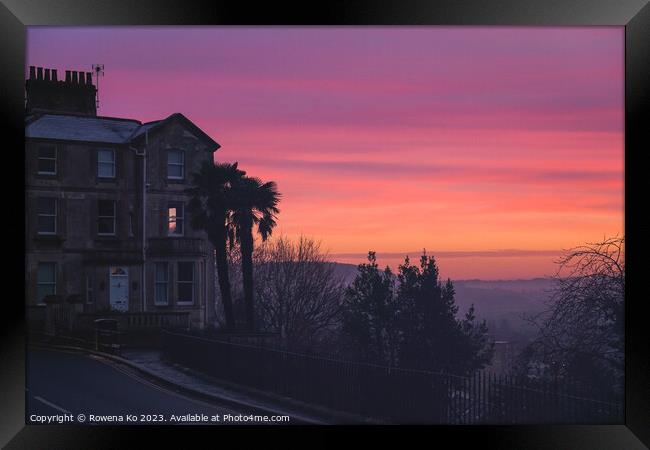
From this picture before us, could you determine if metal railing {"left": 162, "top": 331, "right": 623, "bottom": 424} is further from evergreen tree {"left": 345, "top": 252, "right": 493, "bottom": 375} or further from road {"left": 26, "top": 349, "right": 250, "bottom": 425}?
road {"left": 26, "top": 349, "right": 250, "bottom": 425}

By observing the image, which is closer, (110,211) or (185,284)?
(110,211)

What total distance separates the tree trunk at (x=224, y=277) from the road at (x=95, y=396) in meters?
1.91

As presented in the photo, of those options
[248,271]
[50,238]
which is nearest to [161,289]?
[248,271]

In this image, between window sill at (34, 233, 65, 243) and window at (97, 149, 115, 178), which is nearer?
window sill at (34, 233, 65, 243)

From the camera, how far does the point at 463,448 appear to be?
1355 cm

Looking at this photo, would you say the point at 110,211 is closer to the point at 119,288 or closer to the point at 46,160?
the point at 46,160

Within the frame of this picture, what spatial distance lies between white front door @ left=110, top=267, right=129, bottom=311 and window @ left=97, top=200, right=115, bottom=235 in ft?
2.37

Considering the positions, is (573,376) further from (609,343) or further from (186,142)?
(186,142)

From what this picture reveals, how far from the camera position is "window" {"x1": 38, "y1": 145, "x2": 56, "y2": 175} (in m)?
15.1

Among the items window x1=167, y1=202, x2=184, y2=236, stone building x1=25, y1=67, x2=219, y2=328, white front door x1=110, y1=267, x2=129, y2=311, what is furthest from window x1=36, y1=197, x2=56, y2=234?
window x1=167, y1=202, x2=184, y2=236

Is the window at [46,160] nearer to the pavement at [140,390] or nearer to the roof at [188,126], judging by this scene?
the roof at [188,126]

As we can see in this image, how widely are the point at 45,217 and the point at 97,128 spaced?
2.23 metres

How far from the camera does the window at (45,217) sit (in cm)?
1480

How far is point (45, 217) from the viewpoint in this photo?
14.9 m
